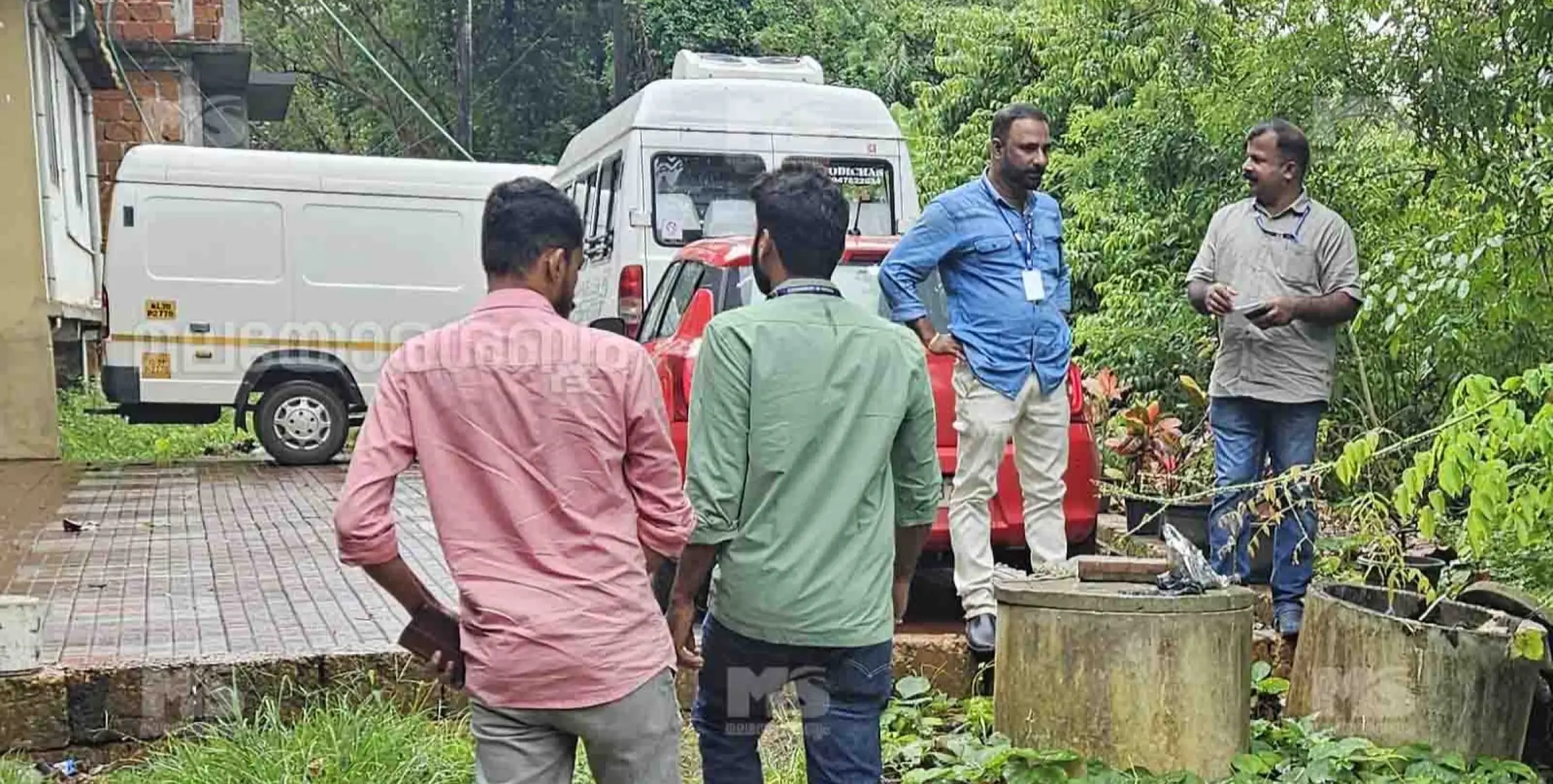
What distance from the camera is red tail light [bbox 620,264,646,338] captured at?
10.9m

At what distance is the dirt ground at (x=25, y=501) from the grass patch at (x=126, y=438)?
89 centimetres

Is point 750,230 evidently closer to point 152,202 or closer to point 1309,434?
point 152,202

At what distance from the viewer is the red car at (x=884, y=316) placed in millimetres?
5598

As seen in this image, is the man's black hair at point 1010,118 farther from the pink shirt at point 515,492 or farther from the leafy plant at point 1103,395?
the leafy plant at point 1103,395

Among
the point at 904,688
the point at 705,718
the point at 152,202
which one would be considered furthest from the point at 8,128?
the point at 705,718

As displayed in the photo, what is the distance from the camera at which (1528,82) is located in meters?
5.45

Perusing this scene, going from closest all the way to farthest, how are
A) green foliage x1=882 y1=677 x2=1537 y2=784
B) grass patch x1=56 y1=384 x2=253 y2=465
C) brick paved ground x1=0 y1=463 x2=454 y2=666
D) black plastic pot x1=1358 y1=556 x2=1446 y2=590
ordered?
green foliage x1=882 y1=677 x2=1537 y2=784 < black plastic pot x1=1358 y1=556 x2=1446 y2=590 < brick paved ground x1=0 y1=463 x2=454 y2=666 < grass patch x1=56 y1=384 x2=253 y2=465

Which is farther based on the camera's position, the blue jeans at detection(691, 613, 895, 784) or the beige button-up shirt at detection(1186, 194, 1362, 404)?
the beige button-up shirt at detection(1186, 194, 1362, 404)

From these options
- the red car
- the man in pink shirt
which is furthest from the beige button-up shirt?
the man in pink shirt

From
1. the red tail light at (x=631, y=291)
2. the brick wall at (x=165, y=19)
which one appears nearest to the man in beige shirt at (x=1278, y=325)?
the red tail light at (x=631, y=291)

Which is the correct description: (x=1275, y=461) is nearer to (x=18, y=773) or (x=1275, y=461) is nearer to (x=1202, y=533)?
(x=1202, y=533)

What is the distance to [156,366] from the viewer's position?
1175cm

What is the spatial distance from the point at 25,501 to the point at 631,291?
4.20 metres

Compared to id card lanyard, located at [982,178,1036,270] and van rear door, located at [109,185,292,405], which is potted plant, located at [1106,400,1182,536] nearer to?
id card lanyard, located at [982,178,1036,270]
